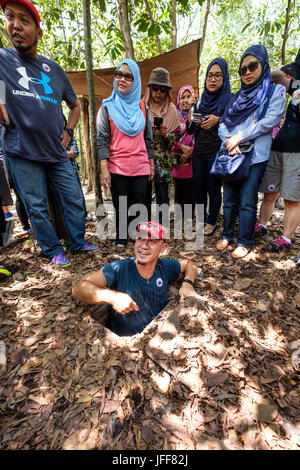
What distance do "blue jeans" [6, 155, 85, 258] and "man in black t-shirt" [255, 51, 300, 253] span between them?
2.83m

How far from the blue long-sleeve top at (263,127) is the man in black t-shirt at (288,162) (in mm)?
234

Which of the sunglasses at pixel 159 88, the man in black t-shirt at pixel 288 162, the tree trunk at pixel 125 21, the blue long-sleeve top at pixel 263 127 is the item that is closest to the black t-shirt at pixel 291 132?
the man in black t-shirt at pixel 288 162

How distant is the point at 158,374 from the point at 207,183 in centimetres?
A: 299

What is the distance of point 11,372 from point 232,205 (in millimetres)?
3226

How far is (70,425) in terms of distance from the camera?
4.97 ft

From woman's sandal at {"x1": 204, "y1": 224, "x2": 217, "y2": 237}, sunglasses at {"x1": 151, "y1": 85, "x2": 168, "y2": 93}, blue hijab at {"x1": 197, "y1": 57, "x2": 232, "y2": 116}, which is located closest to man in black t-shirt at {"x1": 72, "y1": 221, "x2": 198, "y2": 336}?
woman's sandal at {"x1": 204, "y1": 224, "x2": 217, "y2": 237}

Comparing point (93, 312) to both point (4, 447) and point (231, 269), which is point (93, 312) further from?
point (231, 269)

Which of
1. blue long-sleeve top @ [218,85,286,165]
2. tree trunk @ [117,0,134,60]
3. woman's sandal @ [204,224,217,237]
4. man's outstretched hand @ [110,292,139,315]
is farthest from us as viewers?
tree trunk @ [117,0,134,60]

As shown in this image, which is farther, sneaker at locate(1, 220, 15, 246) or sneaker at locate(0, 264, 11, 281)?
sneaker at locate(1, 220, 15, 246)

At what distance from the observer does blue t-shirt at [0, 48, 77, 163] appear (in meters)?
2.47

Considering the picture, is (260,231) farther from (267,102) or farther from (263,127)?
(267,102)

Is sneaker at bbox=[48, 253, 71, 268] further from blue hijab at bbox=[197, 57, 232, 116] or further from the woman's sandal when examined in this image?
blue hijab at bbox=[197, 57, 232, 116]

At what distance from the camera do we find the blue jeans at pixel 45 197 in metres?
2.73
